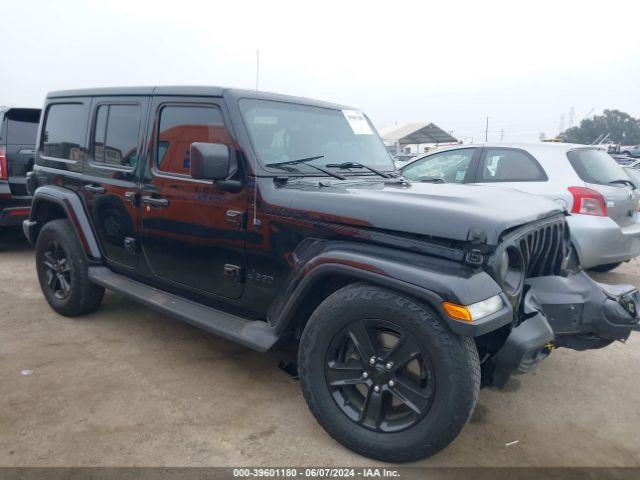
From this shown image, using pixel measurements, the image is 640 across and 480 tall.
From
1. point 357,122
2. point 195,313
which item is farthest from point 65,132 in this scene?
point 357,122

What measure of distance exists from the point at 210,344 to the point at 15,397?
132cm

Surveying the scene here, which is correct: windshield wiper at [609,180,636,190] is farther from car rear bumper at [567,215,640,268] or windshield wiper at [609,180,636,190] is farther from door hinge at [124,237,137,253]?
door hinge at [124,237,137,253]

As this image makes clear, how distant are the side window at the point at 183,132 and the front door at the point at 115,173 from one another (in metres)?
0.23

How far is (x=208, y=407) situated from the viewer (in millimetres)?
3023

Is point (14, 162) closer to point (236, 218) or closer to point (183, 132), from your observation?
point (183, 132)

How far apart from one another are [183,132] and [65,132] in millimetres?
1613

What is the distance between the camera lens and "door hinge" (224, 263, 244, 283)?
3082 millimetres

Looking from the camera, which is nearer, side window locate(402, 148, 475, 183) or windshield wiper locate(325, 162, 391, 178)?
windshield wiper locate(325, 162, 391, 178)

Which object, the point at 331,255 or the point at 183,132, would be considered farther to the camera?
the point at 183,132

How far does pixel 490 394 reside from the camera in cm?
331

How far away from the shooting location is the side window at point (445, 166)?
227 inches

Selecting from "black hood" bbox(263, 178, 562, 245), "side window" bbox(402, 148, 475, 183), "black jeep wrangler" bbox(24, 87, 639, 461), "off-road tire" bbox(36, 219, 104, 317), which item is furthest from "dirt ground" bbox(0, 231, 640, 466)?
"side window" bbox(402, 148, 475, 183)

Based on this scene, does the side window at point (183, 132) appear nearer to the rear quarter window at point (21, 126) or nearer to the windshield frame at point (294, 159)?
the windshield frame at point (294, 159)

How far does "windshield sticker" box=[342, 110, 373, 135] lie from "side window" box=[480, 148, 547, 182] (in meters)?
2.06
